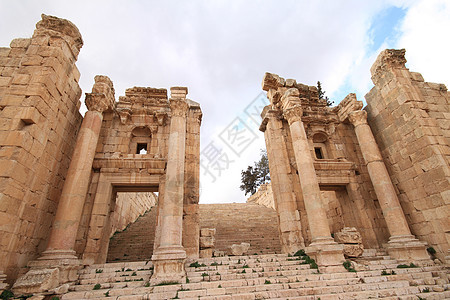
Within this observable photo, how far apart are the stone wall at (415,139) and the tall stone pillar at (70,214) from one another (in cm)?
1246

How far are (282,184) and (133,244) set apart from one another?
8162 millimetres

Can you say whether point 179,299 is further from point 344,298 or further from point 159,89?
point 159,89

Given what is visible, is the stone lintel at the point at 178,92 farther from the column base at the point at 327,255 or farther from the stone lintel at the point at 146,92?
the column base at the point at 327,255

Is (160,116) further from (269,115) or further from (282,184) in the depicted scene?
(282,184)

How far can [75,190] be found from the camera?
7703mm

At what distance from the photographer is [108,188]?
8.99 metres

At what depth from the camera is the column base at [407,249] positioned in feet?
25.6

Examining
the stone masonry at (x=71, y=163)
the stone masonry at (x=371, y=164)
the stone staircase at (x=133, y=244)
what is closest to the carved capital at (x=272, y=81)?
the stone masonry at (x=371, y=164)


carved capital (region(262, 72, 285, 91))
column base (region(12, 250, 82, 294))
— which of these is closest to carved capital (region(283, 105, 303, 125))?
carved capital (region(262, 72, 285, 91))

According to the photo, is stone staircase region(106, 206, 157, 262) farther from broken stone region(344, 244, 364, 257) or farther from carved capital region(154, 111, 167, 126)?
broken stone region(344, 244, 364, 257)

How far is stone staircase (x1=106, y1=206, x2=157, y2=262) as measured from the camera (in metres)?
10.1

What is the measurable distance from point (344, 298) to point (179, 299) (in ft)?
13.5

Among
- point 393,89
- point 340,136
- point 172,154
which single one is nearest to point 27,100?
point 172,154

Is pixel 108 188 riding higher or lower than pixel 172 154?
lower
